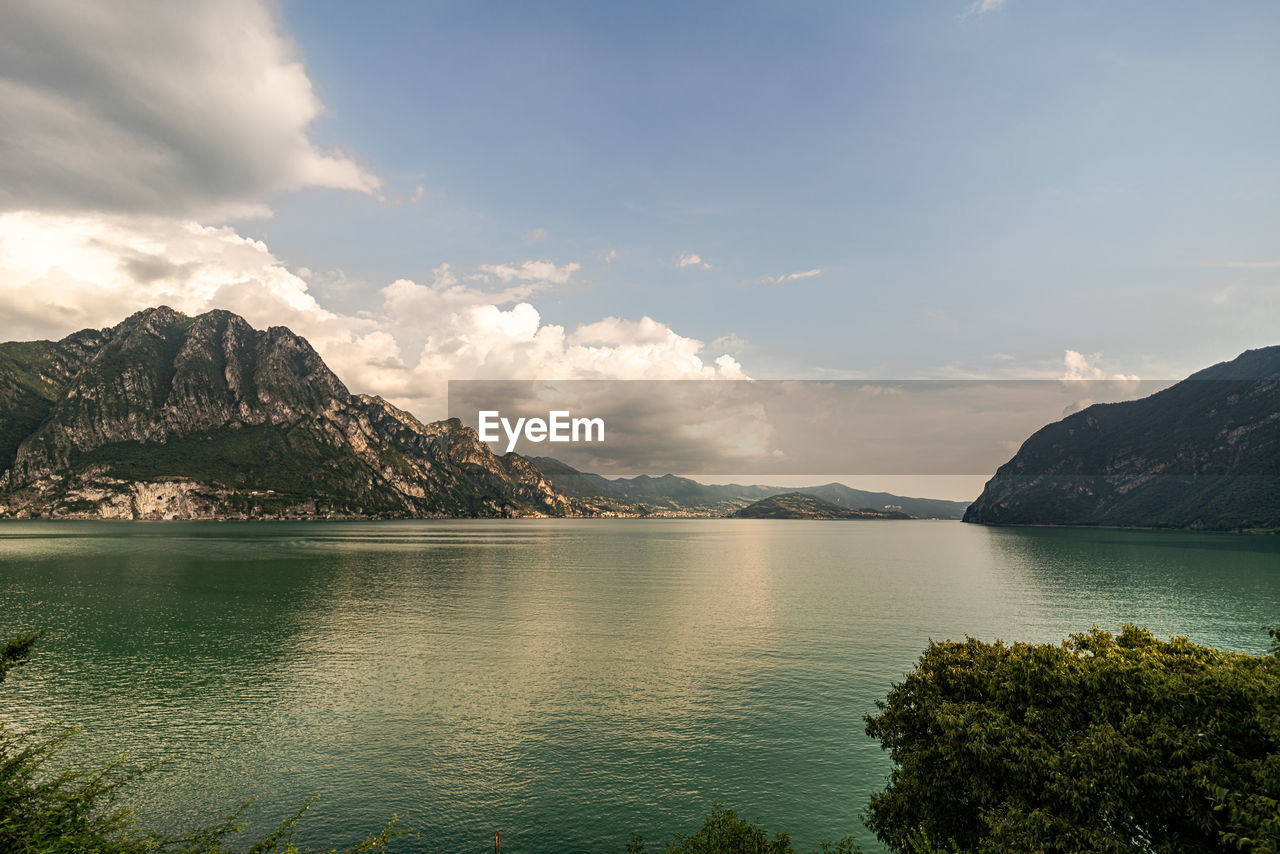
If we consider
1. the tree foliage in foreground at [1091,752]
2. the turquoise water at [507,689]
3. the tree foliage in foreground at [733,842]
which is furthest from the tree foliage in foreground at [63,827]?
the tree foliage in foreground at [1091,752]

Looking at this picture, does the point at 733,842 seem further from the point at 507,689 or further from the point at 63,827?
the point at 507,689

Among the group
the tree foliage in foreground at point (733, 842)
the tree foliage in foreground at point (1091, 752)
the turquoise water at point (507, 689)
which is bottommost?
the turquoise water at point (507, 689)

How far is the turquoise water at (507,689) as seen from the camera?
4331 cm

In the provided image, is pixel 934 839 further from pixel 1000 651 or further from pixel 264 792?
pixel 264 792

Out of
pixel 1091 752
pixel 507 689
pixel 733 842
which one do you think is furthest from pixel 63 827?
pixel 1091 752

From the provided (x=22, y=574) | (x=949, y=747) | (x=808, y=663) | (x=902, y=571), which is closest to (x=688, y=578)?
(x=902, y=571)

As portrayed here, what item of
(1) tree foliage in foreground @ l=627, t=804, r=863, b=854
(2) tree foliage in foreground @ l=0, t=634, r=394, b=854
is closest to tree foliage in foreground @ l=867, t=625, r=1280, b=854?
(1) tree foliage in foreground @ l=627, t=804, r=863, b=854

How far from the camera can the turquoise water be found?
43312mm

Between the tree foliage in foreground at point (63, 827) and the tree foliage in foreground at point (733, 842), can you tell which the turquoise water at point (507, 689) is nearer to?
the tree foliage in foreground at point (63, 827)

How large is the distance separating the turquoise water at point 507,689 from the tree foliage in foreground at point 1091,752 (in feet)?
33.9

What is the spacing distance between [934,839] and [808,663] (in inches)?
1969

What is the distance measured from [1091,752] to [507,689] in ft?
191

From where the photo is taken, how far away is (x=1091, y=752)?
28.1m

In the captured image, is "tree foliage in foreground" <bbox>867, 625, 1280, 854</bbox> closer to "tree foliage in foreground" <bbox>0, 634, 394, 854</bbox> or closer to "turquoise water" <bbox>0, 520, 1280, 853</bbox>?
"turquoise water" <bbox>0, 520, 1280, 853</bbox>
